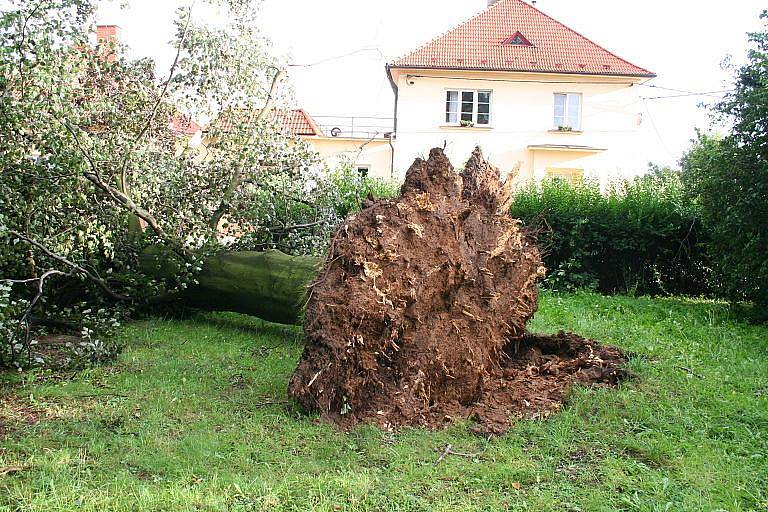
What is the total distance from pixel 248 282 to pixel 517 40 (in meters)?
18.8

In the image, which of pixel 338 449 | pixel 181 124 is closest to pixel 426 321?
pixel 338 449

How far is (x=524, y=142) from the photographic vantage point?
75.3 ft

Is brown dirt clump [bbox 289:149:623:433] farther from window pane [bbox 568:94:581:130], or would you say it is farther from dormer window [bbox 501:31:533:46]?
dormer window [bbox 501:31:533:46]

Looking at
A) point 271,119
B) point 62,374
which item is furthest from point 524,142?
point 62,374

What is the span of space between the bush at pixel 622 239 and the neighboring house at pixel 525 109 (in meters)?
10.1

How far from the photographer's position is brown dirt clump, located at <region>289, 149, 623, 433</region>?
189 inches

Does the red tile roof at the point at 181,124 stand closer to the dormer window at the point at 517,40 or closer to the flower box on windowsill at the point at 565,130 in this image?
the flower box on windowsill at the point at 565,130

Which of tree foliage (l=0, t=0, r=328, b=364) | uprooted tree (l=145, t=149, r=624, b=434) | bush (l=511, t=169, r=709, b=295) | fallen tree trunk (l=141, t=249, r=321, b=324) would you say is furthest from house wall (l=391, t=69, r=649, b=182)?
uprooted tree (l=145, t=149, r=624, b=434)

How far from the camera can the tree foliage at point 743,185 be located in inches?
362

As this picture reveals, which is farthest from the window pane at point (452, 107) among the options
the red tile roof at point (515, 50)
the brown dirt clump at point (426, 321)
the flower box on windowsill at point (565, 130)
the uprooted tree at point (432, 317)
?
the brown dirt clump at point (426, 321)

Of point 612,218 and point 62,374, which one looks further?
point 612,218

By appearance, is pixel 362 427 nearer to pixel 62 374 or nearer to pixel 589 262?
pixel 62 374

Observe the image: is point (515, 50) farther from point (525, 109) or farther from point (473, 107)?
point (473, 107)

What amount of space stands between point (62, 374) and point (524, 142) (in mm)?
19129
